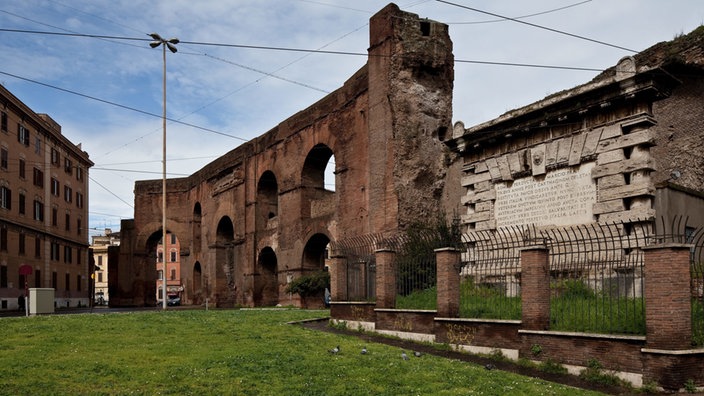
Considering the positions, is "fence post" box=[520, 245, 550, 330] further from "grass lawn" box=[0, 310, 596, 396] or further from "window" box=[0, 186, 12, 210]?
"window" box=[0, 186, 12, 210]

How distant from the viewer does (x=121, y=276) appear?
4472 cm

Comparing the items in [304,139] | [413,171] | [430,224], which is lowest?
[430,224]

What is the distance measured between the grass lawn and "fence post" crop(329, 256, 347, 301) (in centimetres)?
297

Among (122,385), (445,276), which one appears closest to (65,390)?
(122,385)

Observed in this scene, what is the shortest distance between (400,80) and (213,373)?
14734 mm

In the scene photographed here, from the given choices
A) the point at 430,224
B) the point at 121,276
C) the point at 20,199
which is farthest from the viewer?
the point at 121,276

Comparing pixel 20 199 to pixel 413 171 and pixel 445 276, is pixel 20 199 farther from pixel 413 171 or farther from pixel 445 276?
pixel 445 276

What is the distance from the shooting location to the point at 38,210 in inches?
1625

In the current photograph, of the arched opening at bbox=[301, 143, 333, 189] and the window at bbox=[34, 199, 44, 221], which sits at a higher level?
the arched opening at bbox=[301, 143, 333, 189]

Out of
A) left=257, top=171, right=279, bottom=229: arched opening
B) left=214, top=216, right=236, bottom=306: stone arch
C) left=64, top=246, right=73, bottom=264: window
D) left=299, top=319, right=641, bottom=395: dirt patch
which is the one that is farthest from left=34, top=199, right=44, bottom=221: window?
left=299, top=319, right=641, bottom=395: dirt patch

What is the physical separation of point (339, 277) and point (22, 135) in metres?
29.3

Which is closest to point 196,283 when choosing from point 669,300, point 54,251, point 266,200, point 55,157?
point 54,251

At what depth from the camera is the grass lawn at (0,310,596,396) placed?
8.08 meters

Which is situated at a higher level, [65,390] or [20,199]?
[20,199]
